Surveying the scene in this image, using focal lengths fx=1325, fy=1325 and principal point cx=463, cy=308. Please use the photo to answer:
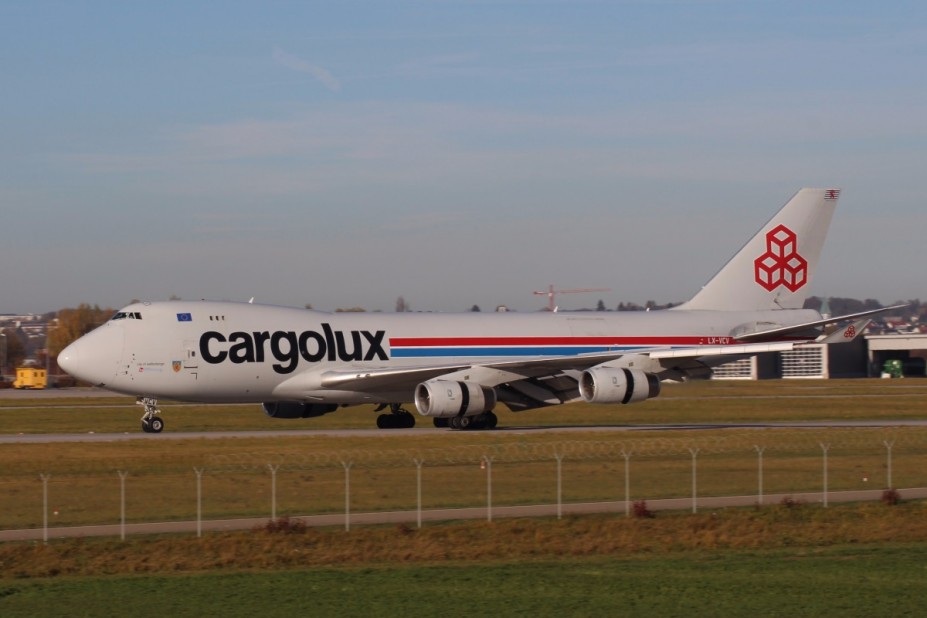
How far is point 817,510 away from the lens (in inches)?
1185

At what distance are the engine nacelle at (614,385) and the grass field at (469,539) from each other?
3.91 m

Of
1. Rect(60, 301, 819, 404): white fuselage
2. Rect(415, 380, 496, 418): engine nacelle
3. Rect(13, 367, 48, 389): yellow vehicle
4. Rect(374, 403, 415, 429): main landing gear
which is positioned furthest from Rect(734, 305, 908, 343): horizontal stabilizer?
Rect(13, 367, 48, 389): yellow vehicle

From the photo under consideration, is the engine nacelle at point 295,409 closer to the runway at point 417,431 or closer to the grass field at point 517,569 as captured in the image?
the runway at point 417,431

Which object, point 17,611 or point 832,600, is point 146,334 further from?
point 832,600

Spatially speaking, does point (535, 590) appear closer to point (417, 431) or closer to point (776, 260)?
point (417, 431)

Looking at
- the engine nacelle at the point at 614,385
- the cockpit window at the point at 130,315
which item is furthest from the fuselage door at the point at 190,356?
the engine nacelle at the point at 614,385

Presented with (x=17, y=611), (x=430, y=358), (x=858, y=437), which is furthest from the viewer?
(x=430, y=358)

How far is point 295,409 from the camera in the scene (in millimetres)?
57969

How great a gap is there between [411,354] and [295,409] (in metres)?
5.93

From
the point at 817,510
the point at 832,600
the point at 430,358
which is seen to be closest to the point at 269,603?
the point at 832,600

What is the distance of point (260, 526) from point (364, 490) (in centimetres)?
645

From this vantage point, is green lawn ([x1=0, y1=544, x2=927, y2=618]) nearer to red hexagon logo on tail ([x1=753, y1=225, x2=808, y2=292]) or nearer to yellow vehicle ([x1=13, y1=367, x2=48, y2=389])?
red hexagon logo on tail ([x1=753, y1=225, x2=808, y2=292])

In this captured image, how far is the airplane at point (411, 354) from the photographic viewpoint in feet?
170

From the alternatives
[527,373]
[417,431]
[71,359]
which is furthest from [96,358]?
[527,373]
